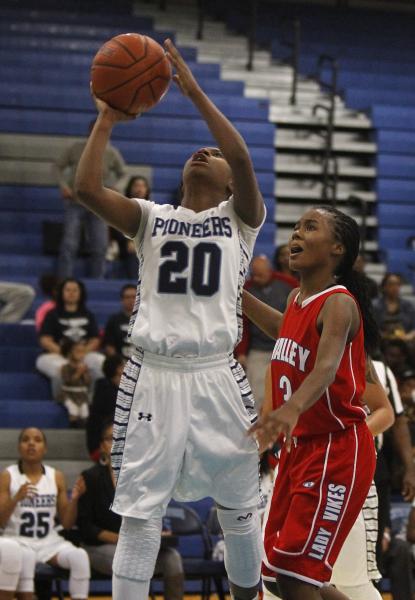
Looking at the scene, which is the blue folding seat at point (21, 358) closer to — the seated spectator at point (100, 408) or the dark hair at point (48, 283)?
the dark hair at point (48, 283)

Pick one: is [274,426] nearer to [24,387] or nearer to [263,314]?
[263,314]

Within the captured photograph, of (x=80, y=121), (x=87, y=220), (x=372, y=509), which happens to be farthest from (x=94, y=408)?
(x=80, y=121)

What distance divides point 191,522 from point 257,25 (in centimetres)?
987

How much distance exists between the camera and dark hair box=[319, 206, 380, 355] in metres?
4.63

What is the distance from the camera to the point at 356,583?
198 inches

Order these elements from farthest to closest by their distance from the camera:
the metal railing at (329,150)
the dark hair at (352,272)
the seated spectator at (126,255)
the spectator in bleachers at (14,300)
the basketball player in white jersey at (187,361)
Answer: the metal railing at (329,150), the seated spectator at (126,255), the spectator in bleachers at (14,300), the dark hair at (352,272), the basketball player in white jersey at (187,361)

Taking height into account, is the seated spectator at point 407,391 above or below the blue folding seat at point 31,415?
above

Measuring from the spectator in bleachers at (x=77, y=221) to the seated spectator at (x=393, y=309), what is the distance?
8.70 feet

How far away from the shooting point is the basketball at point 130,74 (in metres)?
4.20

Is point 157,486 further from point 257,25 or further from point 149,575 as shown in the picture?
point 257,25

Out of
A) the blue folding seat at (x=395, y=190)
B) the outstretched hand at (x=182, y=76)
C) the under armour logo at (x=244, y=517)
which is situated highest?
the outstretched hand at (x=182, y=76)

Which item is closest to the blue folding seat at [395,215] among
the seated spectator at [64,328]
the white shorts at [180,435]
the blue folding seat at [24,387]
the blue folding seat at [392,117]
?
the blue folding seat at [392,117]

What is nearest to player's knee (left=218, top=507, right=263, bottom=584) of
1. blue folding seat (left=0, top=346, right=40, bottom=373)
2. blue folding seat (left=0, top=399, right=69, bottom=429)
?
blue folding seat (left=0, top=399, right=69, bottom=429)

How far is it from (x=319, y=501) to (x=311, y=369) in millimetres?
502
